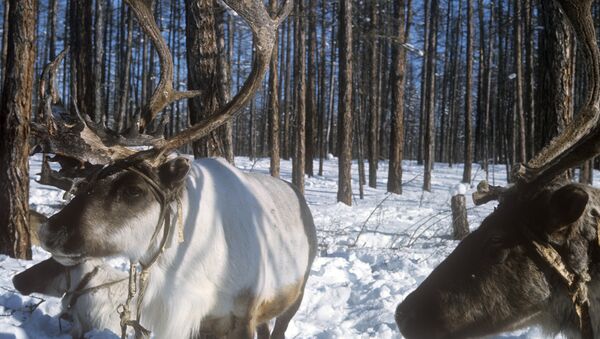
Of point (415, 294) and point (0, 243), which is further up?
point (415, 294)

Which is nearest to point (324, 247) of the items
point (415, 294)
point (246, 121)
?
point (415, 294)

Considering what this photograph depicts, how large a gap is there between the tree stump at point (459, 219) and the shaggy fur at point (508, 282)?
595 centimetres

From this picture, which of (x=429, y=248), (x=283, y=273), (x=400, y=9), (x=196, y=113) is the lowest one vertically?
(x=429, y=248)

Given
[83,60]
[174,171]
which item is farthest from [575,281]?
[83,60]

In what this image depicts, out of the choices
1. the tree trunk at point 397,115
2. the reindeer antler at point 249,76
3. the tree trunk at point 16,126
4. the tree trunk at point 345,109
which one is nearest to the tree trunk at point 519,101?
the tree trunk at point 397,115

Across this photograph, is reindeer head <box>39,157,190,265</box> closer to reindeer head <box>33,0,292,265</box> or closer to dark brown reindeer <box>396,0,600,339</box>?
reindeer head <box>33,0,292,265</box>

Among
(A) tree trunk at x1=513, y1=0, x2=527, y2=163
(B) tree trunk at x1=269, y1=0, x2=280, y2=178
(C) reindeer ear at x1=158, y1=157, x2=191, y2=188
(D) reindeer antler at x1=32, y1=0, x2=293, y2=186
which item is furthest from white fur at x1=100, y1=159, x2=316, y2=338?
(A) tree trunk at x1=513, y1=0, x2=527, y2=163

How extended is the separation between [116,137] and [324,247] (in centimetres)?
460

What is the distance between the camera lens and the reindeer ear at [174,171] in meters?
2.71

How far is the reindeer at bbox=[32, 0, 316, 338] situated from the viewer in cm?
262

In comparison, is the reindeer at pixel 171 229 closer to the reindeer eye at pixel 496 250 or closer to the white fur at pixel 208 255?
the white fur at pixel 208 255

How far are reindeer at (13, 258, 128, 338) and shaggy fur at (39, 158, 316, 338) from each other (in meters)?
0.71

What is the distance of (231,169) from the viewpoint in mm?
3363

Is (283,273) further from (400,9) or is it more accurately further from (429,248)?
(400,9)
